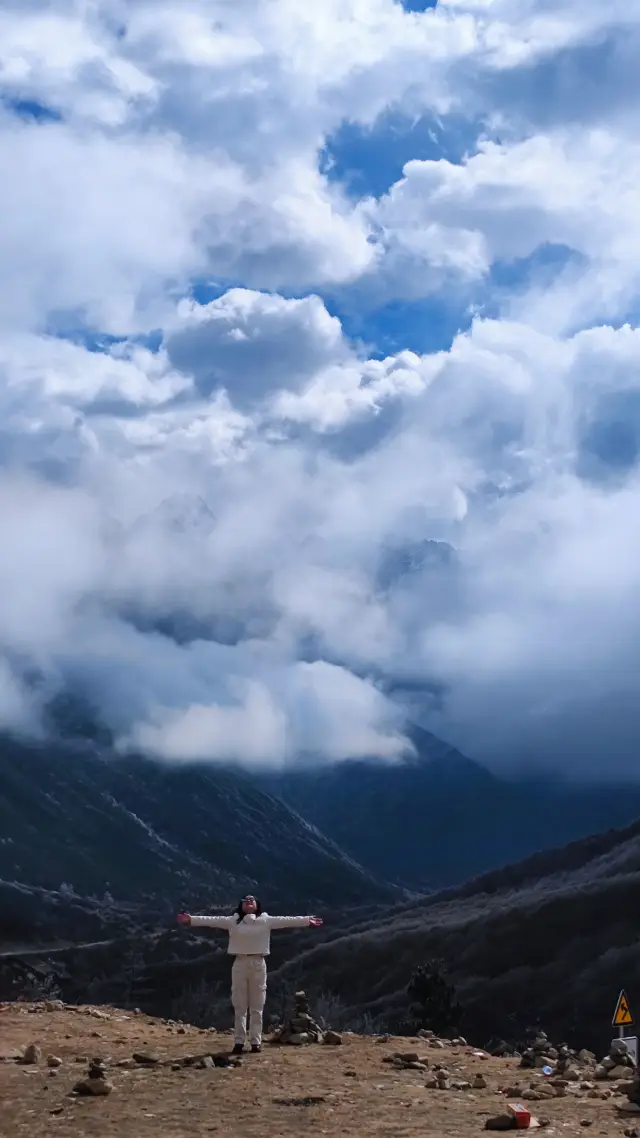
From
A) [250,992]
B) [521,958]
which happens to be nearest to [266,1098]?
[250,992]

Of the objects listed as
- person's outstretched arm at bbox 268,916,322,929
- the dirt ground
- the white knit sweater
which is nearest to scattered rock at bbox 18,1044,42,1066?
the dirt ground

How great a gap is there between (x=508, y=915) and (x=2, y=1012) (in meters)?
144

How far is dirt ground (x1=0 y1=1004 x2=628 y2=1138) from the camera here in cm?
1755

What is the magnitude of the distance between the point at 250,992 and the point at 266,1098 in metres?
5.78

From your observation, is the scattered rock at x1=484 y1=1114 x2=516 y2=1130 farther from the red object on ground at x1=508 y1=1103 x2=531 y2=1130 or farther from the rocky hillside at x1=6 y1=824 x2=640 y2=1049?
the rocky hillside at x1=6 y1=824 x2=640 y2=1049

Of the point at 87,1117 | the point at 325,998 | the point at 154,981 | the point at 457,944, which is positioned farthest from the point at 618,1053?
the point at 154,981

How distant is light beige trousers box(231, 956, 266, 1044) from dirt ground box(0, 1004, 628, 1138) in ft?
1.71

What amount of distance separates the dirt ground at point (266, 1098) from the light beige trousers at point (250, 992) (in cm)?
52

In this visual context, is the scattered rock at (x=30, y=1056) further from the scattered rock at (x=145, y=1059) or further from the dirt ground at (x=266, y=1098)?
the scattered rock at (x=145, y=1059)

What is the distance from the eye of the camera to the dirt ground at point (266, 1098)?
17547 mm

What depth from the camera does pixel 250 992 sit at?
83.3 ft

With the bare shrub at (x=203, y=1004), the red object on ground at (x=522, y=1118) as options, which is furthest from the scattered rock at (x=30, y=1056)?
the bare shrub at (x=203, y=1004)

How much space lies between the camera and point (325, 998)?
15025 centimetres

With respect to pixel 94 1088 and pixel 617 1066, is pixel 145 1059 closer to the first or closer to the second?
pixel 94 1088
